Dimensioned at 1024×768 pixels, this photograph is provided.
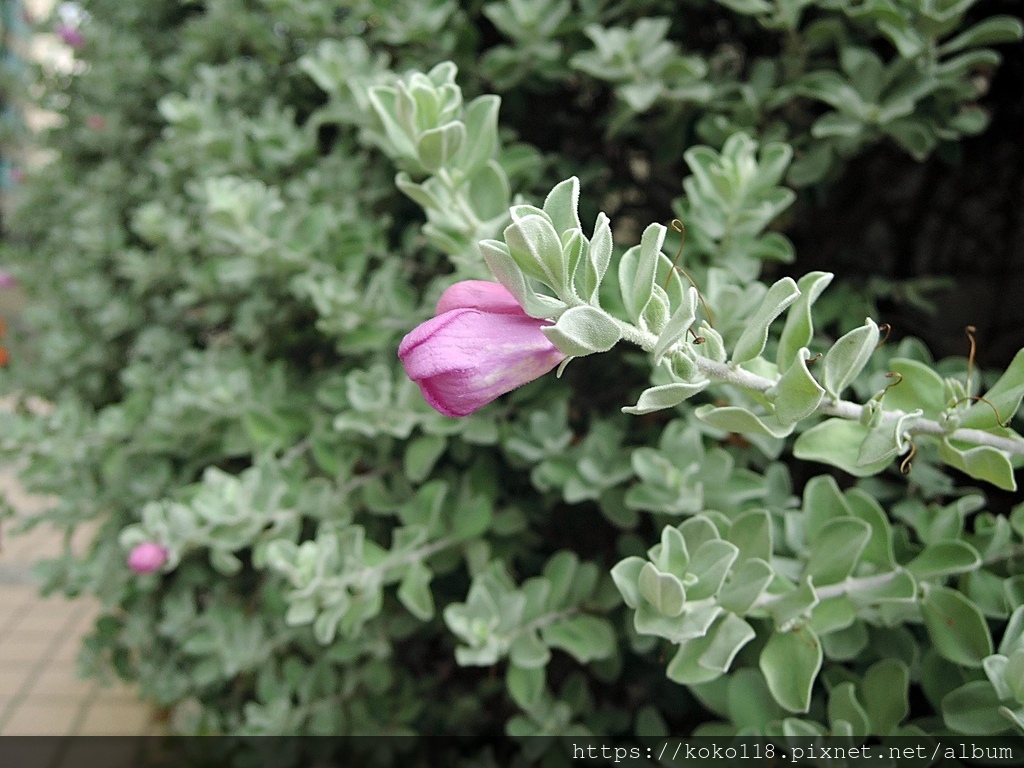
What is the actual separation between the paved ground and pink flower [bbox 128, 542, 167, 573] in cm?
96

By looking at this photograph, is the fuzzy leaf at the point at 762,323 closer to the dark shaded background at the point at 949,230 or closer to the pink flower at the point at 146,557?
the dark shaded background at the point at 949,230

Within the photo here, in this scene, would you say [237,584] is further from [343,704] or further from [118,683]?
[118,683]

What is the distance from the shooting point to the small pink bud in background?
2.01m

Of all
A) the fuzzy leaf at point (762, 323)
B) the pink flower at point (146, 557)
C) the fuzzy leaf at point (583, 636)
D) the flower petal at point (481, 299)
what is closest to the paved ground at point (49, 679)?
the pink flower at point (146, 557)

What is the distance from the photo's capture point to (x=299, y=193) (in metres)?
1.14

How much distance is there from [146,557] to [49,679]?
181cm

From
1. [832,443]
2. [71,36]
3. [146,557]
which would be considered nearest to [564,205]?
[832,443]

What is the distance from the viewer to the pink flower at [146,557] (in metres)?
0.97

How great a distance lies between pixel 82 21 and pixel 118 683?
78.2 inches

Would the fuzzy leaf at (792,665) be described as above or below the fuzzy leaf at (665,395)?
below

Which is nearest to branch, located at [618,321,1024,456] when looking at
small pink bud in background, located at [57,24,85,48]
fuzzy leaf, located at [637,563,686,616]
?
fuzzy leaf, located at [637,563,686,616]

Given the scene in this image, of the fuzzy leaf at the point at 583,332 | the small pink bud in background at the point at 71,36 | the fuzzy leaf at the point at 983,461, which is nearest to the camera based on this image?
the fuzzy leaf at the point at 583,332

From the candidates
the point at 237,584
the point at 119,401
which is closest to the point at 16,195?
the point at 119,401

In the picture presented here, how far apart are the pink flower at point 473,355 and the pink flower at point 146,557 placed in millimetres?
717
